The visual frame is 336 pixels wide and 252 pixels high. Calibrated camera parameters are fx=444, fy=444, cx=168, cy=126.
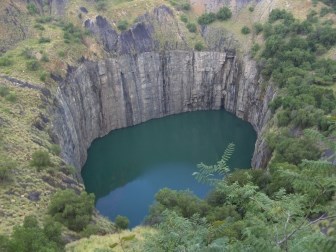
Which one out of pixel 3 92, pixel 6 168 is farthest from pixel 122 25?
pixel 6 168

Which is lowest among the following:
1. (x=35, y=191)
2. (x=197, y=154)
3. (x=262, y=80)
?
(x=197, y=154)

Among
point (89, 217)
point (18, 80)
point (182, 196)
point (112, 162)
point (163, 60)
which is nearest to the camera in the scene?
point (89, 217)

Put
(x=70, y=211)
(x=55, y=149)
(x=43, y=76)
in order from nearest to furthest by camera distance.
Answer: (x=70, y=211) → (x=55, y=149) → (x=43, y=76)

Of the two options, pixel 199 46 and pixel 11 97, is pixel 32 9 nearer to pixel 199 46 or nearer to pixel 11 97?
pixel 199 46

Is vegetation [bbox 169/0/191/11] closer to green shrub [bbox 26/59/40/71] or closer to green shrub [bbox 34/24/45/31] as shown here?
green shrub [bbox 34/24/45/31]

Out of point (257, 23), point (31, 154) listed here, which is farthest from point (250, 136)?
point (31, 154)

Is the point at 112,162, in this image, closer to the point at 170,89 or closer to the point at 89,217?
the point at 170,89

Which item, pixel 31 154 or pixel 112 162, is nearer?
pixel 31 154
